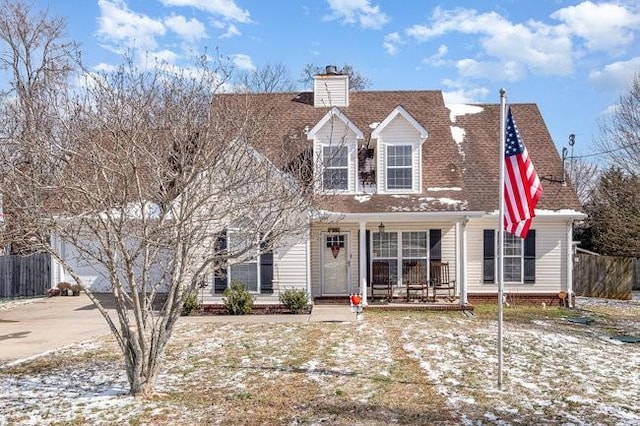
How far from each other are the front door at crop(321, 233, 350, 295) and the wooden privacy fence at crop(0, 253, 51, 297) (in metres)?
11.8

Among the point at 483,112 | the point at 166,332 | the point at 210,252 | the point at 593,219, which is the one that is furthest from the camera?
the point at 593,219

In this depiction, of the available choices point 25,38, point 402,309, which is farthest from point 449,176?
point 25,38

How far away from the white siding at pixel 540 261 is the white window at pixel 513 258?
0.92 ft

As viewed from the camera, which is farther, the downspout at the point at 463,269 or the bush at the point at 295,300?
the downspout at the point at 463,269

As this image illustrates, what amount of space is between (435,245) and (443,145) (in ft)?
11.1

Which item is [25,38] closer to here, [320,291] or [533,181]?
[320,291]

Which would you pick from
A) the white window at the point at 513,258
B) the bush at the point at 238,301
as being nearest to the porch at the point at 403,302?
the white window at the point at 513,258

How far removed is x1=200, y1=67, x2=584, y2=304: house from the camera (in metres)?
14.7

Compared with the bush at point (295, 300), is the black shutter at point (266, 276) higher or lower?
higher

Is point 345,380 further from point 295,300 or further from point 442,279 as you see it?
point 442,279

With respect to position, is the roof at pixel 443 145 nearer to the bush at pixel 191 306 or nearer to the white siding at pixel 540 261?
the white siding at pixel 540 261

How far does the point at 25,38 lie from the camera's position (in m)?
19.5

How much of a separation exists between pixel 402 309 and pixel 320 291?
8.60 ft

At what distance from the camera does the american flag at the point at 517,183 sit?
693 centimetres
